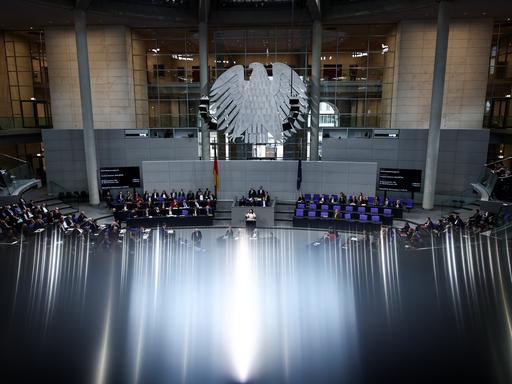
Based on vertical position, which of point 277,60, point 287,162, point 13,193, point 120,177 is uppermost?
point 277,60

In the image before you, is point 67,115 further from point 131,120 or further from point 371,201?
point 371,201

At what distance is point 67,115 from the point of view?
21.7 m

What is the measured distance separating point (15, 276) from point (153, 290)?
3.32 metres

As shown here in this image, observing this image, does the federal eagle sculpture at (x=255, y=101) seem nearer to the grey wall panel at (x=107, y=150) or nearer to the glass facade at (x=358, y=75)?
the grey wall panel at (x=107, y=150)

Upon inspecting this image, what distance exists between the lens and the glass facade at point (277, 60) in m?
20.8

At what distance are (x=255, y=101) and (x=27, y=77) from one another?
1613cm

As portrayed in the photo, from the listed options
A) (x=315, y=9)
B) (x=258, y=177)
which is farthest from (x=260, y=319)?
(x=315, y=9)

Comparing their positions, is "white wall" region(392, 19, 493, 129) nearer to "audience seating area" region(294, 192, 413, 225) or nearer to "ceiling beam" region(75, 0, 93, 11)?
"audience seating area" region(294, 192, 413, 225)

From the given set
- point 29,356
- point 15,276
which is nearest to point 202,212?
point 15,276

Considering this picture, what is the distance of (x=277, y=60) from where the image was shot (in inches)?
836

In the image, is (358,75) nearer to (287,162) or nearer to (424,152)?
(424,152)

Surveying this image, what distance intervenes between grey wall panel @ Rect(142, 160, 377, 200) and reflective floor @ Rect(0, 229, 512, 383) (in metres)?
8.32

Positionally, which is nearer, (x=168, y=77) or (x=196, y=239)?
(x=196, y=239)

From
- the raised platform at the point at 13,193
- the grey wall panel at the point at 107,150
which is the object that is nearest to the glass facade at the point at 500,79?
the grey wall panel at the point at 107,150
